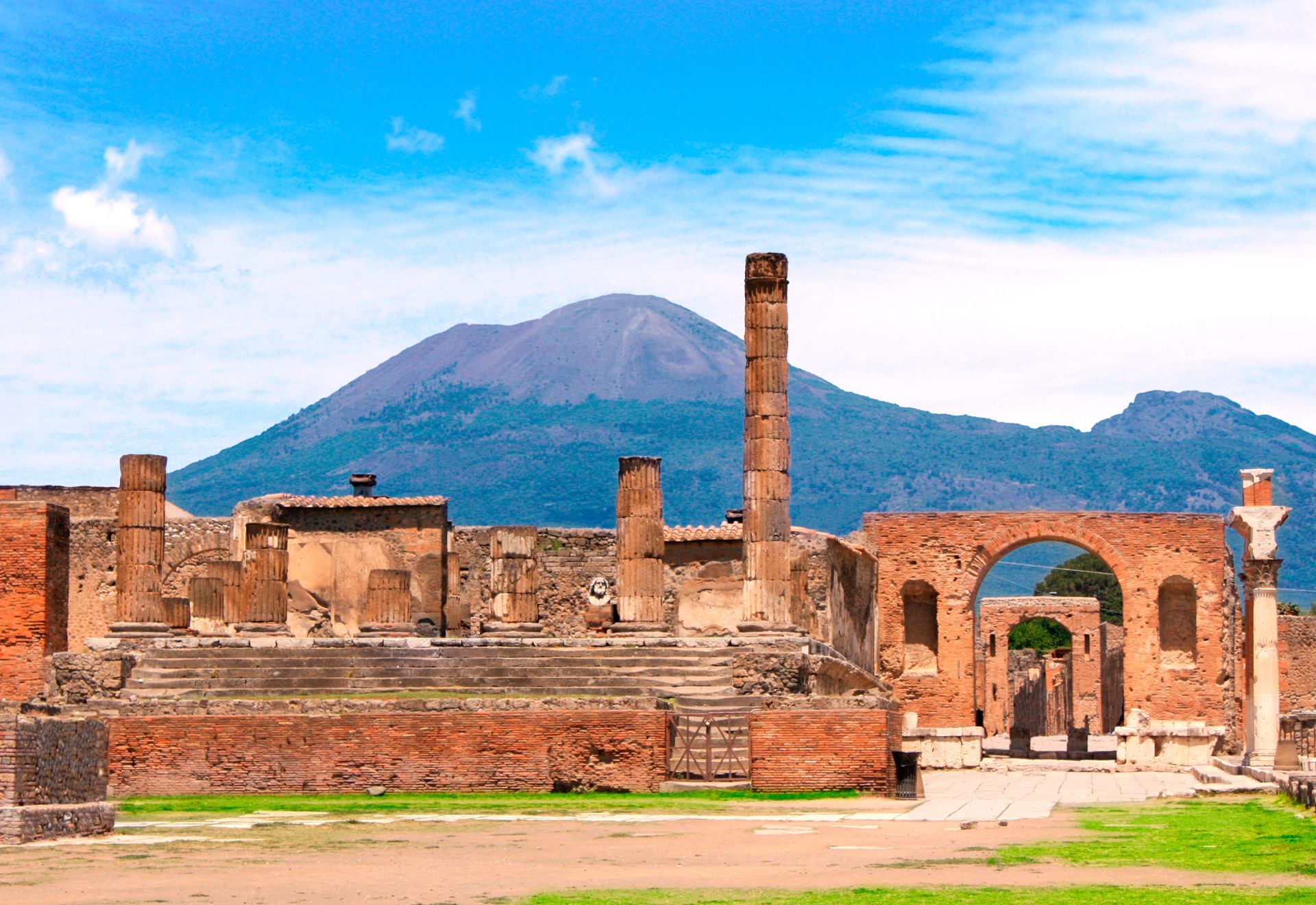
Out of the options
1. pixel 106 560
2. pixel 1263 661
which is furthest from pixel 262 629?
pixel 1263 661

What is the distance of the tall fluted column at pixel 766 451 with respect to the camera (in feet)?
96.6

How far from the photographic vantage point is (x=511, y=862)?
14602 millimetres

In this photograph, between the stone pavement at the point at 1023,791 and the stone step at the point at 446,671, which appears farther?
the stone step at the point at 446,671

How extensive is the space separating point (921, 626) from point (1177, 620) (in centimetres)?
509

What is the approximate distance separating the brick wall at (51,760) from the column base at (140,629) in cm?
1225

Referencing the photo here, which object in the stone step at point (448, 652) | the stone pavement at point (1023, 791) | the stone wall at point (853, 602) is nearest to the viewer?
the stone pavement at point (1023, 791)

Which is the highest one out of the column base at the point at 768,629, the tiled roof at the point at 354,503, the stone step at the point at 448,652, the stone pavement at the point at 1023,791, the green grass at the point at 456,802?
the tiled roof at the point at 354,503

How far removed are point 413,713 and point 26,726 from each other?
6.82m

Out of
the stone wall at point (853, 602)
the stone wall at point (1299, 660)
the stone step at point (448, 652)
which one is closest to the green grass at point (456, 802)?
the stone step at point (448, 652)

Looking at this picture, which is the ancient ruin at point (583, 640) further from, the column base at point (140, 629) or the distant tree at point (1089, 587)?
the distant tree at point (1089, 587)

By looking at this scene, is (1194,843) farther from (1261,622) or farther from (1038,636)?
(1038,636)

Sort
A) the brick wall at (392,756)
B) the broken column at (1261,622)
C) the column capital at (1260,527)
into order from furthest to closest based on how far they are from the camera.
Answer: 1. the column capital at (1260,527)
2. the broken column at (1261,622)
3. the brick wall at (392,756)

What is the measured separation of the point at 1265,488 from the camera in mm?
32500

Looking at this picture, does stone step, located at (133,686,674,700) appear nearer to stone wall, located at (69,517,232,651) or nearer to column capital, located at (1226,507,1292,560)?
column capital, located at (1226,507,1292,560)
